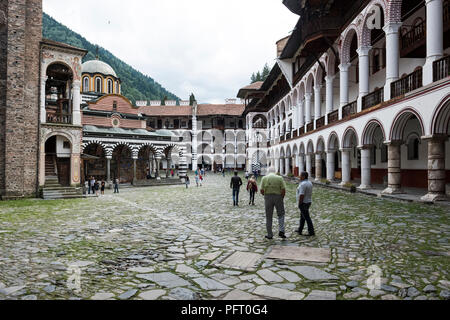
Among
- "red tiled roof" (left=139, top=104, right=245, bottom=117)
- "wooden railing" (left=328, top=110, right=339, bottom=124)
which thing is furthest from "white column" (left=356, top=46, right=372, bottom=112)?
"red tiled roof" (left=139, top=104, right=245, bottom=117)

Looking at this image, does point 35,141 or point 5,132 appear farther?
point 35,141

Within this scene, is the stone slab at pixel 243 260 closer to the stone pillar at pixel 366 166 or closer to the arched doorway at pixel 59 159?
the stone pillar at pixel 366 166

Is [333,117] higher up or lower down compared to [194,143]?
lower down

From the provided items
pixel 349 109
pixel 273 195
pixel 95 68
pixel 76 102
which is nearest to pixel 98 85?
pixel 95 68

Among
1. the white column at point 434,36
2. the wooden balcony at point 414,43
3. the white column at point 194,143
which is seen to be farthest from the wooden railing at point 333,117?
the white column at point 194,143

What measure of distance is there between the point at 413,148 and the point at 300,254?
14561mm

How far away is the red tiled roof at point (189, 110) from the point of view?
176ft

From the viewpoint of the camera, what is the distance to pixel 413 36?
1359 centimetres

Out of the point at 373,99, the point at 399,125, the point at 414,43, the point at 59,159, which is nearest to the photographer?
the point at 399,125

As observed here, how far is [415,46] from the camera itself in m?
13.0

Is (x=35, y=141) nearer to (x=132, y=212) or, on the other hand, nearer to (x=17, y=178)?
(x=17, y=178)

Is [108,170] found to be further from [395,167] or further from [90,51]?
[90,51]
